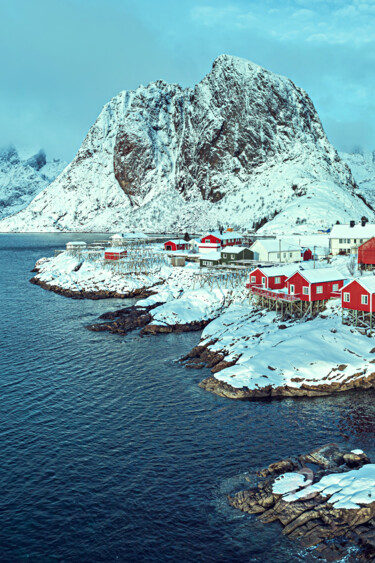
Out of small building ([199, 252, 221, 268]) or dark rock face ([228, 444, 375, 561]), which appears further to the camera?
small building ([199, 252, 221, 268])

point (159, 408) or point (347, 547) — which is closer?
point (347, 547)

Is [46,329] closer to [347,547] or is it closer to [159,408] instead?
[159,408]

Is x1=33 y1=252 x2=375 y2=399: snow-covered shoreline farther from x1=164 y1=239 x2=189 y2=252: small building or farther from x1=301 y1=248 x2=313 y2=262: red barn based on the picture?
x1=164 y1=239 x2=189 y2=252: small building

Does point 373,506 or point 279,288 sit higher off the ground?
point 279,288

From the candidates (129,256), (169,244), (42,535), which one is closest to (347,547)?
(42,535)

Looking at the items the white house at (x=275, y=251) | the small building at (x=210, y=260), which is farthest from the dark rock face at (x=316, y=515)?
the small building at (x=210, y=260)

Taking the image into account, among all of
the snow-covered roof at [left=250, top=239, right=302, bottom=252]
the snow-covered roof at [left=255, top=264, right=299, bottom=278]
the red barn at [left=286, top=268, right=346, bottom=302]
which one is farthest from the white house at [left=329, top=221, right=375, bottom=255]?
the red barn at [left=286, top=268, right=346, bottom=302]

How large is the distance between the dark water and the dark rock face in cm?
74

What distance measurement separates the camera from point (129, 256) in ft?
349

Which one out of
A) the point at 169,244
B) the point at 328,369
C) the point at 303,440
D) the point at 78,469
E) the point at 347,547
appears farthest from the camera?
the point at 169,244

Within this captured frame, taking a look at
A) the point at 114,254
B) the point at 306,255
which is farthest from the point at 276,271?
the point at 114,254

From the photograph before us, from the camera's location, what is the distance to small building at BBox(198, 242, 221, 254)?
112 m

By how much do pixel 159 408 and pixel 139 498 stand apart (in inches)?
455

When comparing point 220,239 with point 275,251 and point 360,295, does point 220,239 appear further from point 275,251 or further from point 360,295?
point 360,295
